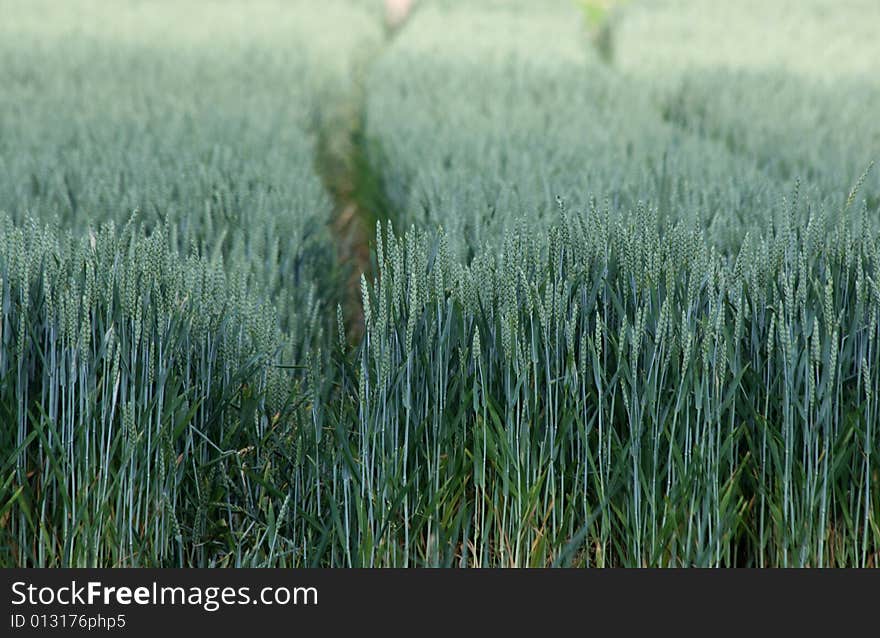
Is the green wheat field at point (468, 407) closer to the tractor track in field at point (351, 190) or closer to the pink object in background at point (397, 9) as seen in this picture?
the tractor track in field at point (351, 190)

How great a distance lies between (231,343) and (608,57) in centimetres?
926

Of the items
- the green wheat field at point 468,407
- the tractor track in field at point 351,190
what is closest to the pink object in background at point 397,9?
the tractor track in field at point 351,190

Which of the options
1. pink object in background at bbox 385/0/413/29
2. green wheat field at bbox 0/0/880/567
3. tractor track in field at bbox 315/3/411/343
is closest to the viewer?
green wheat field at bbox 0/0/880/567

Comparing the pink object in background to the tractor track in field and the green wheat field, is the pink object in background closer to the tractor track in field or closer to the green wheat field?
the tractor track in field

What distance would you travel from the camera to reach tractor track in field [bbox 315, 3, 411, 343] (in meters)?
4.48

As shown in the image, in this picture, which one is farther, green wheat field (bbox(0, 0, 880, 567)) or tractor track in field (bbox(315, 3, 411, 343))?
tractor track in field (bbox(315, 3, 411, 343))

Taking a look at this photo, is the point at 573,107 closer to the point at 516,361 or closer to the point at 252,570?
the point at 516,361

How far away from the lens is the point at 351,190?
22.1ft

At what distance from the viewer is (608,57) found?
11.0m

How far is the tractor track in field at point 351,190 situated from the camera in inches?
176

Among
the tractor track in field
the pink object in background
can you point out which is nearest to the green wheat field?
the tractor track in field

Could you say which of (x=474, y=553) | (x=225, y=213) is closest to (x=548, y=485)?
(x=474, y=553)

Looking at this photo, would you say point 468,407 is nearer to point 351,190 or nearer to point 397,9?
point 351,190

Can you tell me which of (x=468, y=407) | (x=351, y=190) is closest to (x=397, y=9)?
(x=351, y=190)
